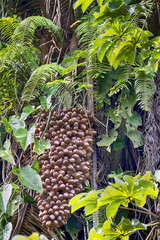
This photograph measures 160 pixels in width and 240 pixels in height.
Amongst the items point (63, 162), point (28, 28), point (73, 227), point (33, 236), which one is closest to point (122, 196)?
point (33, 236)

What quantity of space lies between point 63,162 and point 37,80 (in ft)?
1.33

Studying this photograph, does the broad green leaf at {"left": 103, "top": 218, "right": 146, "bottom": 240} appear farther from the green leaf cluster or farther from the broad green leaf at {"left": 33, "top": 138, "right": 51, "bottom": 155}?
the broad green leaf at {"left": 33, "top": 138, "right": 51, "bottom": 155}

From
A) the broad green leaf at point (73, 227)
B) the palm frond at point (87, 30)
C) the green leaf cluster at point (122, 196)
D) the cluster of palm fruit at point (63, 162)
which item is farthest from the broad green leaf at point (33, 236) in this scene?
the palm frond at point (87, 30)

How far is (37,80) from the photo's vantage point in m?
1.46

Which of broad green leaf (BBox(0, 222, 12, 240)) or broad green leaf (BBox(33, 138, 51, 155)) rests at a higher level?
broad green leaf (BBox(33, 138, 51, 155))

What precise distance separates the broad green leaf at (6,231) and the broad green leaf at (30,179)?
0.20 metres

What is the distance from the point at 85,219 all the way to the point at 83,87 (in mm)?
572

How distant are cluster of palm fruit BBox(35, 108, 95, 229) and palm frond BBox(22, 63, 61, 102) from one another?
13 centimetres

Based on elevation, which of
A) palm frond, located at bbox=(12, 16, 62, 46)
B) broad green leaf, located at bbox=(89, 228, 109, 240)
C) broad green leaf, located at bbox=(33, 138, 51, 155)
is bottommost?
broad green leaf, located at bbox=(89, 228, 109, 240)

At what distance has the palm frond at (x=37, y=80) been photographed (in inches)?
56.8

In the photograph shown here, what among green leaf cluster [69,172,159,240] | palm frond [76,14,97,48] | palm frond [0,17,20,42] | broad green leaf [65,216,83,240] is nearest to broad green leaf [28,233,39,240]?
green leaf cluster [69,172,159,240]

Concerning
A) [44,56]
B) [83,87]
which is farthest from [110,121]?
[44,56]

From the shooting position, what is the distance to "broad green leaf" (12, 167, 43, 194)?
1219 millimetres

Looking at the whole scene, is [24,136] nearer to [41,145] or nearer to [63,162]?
[41,145]
